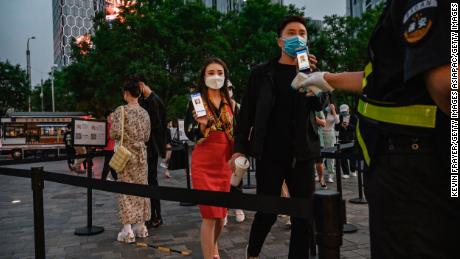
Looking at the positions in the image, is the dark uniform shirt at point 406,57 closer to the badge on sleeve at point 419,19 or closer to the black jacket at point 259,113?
the badge on sleeve at point 419,19

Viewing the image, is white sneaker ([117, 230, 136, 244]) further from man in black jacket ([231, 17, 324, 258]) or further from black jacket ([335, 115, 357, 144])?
black jacket ([335, 115, 357, 144])

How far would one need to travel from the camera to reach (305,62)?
2670 millimetres

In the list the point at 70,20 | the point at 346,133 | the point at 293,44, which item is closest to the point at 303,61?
the point at 293,44

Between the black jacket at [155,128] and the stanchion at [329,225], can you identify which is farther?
the black jacket at [155,128]

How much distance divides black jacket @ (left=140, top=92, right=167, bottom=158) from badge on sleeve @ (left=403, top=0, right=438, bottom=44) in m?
4.70

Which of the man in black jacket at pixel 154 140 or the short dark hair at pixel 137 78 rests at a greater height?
the short dark hair at pixel 137 78

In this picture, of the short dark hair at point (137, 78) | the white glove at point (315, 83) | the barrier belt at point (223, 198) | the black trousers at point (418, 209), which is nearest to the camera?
the black trousers at point (418, 209)

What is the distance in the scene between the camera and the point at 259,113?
304 centimetres

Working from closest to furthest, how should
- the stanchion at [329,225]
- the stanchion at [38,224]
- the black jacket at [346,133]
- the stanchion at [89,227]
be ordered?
1. the stanchion at [329,225]
2. the stanchion at [38,224]
3. the stanchion at [89,227]
4. the black jacket at [346,133]

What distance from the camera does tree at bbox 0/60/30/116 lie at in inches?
1420

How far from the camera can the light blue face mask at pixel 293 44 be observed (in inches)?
119

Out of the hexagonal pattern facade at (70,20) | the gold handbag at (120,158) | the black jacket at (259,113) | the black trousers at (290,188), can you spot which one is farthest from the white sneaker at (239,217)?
the hexagonal pattern facade at (70,20)

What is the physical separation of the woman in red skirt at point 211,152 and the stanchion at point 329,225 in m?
2.08

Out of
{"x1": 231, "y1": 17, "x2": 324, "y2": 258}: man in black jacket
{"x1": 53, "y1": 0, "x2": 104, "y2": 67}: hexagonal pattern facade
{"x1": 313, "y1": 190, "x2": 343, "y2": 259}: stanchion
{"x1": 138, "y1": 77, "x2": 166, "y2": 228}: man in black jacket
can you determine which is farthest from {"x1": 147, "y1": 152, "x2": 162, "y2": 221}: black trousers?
{"x1": 53, "y1": 0, "x2": 104, "y2": 67}: hexagonal pattern facade
